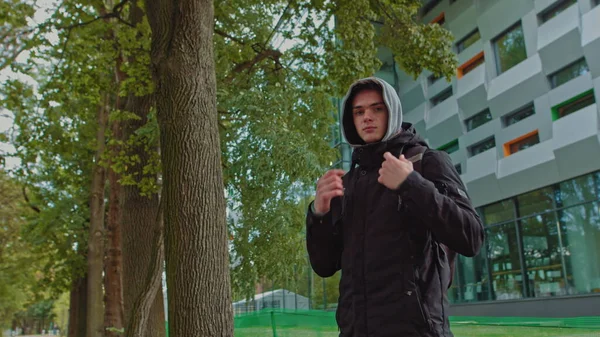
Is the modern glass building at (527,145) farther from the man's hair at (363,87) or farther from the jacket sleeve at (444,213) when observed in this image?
the jacket sleeve at (444,213)

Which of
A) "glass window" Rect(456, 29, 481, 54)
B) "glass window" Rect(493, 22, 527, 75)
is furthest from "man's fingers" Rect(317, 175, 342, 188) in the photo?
"glass window" Rect(456, 29, 481, 54)

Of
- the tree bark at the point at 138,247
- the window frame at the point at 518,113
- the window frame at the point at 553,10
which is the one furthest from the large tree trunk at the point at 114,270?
the window frame at the point at 553,10

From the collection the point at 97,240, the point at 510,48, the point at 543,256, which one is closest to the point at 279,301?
the point at 543,256

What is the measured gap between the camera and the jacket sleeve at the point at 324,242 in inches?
98.3

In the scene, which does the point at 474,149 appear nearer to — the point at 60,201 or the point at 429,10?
the point at 429,10

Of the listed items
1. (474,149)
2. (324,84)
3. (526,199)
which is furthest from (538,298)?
(324,84)

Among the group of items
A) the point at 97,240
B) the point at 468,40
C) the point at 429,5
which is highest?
the point at 429,5

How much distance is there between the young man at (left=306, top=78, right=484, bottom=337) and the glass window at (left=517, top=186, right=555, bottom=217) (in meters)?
18.4

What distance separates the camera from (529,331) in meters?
7.57

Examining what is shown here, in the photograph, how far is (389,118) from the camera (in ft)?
7.91

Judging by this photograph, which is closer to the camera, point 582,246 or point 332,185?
point 332,185

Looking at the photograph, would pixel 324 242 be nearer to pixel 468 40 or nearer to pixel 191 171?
pixel 191 171

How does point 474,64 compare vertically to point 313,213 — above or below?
above

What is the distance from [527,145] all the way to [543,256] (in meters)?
3.70
